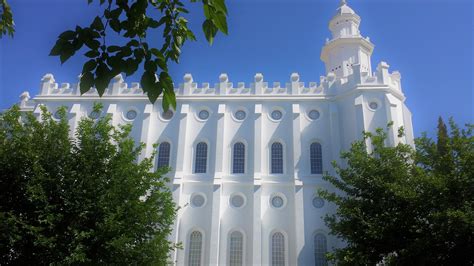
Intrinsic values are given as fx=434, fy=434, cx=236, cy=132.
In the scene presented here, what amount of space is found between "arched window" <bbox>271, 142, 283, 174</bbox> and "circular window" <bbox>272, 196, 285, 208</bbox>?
203 cm

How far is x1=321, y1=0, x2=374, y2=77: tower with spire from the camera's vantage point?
1503 inches

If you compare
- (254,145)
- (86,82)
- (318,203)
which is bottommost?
(86,82)

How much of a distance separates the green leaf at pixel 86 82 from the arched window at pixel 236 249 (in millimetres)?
27468

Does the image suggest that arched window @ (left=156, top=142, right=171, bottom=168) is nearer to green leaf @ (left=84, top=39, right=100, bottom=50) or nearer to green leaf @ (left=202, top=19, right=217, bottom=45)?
green leaf @ (left=202, top=19, right=217, bottom=45)

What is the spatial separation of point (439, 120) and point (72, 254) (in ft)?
120

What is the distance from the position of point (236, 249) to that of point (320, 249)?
575cm

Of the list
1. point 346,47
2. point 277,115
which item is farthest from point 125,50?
point 346,47

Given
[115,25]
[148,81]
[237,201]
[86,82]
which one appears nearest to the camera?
[86,82]

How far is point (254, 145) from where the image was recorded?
32.9m

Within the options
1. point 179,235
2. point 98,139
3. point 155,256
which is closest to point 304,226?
point 179,235

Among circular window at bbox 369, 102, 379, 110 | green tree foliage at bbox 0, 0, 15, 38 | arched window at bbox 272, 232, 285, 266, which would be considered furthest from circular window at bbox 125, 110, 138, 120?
green tree foliage at bbox 0, 0, 15, 38

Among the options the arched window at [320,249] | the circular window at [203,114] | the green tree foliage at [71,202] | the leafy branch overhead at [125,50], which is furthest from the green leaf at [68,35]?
the circular window at [203,114]

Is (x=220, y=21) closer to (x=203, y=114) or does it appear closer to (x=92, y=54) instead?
(x=92, y=54)

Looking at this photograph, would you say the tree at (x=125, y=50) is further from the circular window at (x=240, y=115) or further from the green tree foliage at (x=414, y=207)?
the circular window at (x=240, y=115)
